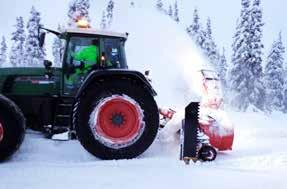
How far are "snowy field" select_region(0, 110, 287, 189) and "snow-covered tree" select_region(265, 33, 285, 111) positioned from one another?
48.1 metres

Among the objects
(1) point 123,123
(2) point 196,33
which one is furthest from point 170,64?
(2) point 196,33

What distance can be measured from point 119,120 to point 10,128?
175cm

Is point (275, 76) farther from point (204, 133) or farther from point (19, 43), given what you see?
point (204, 133)

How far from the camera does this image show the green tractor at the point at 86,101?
28.1 feet

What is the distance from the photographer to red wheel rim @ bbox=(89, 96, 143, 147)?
8.68m

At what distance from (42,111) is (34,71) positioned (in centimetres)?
77

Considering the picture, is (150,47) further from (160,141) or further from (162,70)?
(160,141)

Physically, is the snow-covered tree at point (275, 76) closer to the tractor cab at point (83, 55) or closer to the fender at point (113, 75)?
the tractor cab at point (83, 55)

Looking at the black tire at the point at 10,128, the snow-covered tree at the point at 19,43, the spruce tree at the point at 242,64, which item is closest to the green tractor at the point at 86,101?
the black tire at the point at 10,128

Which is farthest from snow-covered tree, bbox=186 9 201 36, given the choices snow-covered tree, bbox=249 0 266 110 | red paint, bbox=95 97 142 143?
red paint, bbox=95 97 142 143

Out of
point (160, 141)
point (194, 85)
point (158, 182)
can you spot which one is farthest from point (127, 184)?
point (194, 85)

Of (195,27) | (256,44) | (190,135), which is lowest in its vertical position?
(190,135)

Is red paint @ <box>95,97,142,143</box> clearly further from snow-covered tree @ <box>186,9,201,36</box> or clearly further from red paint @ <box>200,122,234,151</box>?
snow-covered tree @ <box>186,9,201,36</box>

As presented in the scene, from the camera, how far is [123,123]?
878 cm
